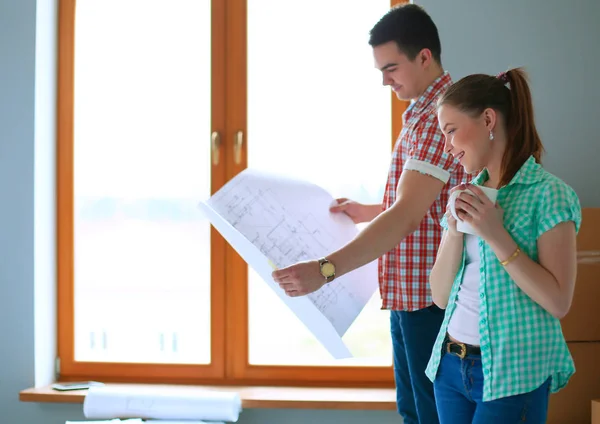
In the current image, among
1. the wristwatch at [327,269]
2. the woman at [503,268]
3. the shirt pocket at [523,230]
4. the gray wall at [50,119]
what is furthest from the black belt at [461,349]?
the gray wall at [50,119]

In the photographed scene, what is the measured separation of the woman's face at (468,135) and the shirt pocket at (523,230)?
0.45 ft

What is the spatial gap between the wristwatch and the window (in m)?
1.01

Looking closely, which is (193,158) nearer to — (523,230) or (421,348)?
(421,348)

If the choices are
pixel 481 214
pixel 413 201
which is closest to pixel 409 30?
pixel 413 201

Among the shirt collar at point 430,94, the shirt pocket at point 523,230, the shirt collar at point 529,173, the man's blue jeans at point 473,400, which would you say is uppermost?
the shirt collar at point 430,94

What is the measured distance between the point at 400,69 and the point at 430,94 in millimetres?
96

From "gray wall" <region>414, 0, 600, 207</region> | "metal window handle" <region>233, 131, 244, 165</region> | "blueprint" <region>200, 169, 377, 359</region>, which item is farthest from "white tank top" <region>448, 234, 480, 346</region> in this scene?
"metal window handle" <region>233, 131, 244, 165</region>

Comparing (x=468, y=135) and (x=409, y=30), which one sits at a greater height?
(x=409, y=30)

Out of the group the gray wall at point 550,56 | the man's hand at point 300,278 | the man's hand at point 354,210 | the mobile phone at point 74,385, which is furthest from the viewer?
the mobile phone at point 74,385

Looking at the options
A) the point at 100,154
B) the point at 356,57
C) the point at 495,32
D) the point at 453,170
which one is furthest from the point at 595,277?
the point at 100,154

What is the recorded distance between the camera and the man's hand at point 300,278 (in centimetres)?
144

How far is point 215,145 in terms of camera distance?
2.51m

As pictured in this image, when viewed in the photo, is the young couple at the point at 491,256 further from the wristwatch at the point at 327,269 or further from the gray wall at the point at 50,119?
the gray wall at the point at 50,119

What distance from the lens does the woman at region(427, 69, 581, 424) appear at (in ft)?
3.71
